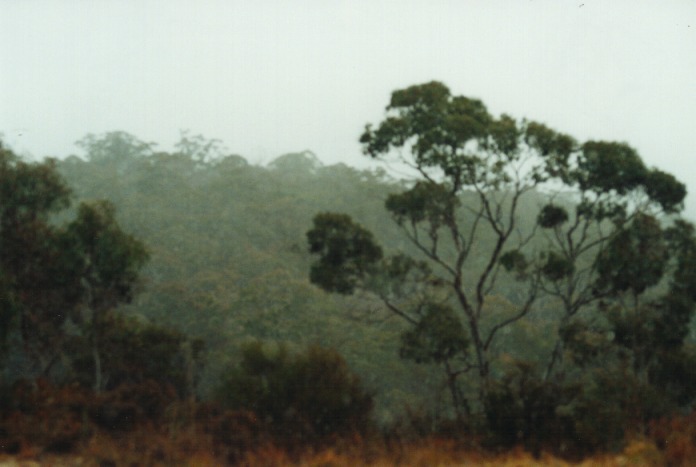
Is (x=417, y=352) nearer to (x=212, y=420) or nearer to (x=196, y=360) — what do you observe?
(x=196, y=360)

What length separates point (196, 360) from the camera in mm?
15078

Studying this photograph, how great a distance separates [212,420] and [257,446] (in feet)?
3.01

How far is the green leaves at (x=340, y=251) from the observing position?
14.3m

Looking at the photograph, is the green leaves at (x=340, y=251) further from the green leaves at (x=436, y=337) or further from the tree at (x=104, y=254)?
the tree at (x=104, y=254)

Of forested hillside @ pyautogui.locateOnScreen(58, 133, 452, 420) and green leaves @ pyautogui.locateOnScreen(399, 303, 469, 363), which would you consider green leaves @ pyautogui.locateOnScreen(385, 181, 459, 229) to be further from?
forested hillside @ pyautogui.locateOnScreen(58, 133, 452, 420)

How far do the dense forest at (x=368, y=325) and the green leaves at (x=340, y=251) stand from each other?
0.03m

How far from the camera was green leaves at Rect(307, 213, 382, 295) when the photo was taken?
564 inches

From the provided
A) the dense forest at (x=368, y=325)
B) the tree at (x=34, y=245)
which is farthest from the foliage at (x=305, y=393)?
the tree at (x=34, y=245)

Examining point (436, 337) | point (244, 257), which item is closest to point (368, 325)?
point (436, 337)

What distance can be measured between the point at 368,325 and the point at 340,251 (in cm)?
439

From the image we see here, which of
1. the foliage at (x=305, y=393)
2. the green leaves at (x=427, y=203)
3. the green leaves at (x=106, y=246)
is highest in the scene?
Result: the green leaves at (x=427, y=203)

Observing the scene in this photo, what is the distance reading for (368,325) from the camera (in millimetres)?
18219

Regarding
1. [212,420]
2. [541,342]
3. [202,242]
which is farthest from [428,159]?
[202,242]

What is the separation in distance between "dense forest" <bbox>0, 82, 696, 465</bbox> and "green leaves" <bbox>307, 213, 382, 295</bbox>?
0.03 meters
